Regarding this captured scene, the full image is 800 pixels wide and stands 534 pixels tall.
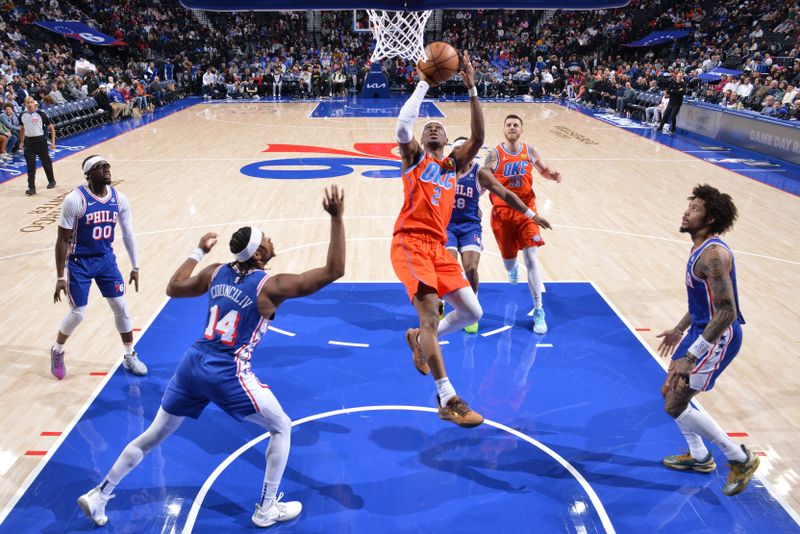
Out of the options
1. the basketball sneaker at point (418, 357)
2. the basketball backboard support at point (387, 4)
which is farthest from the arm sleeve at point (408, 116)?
the basketball backboard support at point (387, 4)

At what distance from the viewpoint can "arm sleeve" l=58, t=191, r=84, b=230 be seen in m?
4.94

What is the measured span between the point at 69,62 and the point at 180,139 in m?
10.1

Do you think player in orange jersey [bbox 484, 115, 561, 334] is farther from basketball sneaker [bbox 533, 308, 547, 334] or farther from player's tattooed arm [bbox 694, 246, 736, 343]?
player's tattooed arm [bbox 694, 246, 736, 343]

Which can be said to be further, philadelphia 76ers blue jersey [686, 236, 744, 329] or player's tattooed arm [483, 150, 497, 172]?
player's tattooed arm [483, 150, 497, 172]

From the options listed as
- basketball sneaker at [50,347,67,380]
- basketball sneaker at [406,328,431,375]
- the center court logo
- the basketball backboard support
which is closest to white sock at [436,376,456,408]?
basketball sneaker at [406,328,431,375]

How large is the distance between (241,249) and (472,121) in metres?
2.01

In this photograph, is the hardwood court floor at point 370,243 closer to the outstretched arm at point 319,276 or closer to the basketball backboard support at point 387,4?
the outstretched arm at point 319,276

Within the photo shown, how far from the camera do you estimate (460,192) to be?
6137 millimetres

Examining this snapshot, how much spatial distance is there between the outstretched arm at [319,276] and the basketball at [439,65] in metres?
1.54

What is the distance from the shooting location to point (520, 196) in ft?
21.5

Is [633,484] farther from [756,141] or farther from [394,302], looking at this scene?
[756,141]

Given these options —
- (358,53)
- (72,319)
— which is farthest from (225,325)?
(358,53)

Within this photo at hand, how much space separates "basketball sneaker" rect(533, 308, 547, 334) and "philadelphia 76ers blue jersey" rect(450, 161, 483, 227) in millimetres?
1131

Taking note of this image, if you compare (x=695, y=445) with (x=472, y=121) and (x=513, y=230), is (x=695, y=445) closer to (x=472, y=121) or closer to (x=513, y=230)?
(x=472, y=121)
